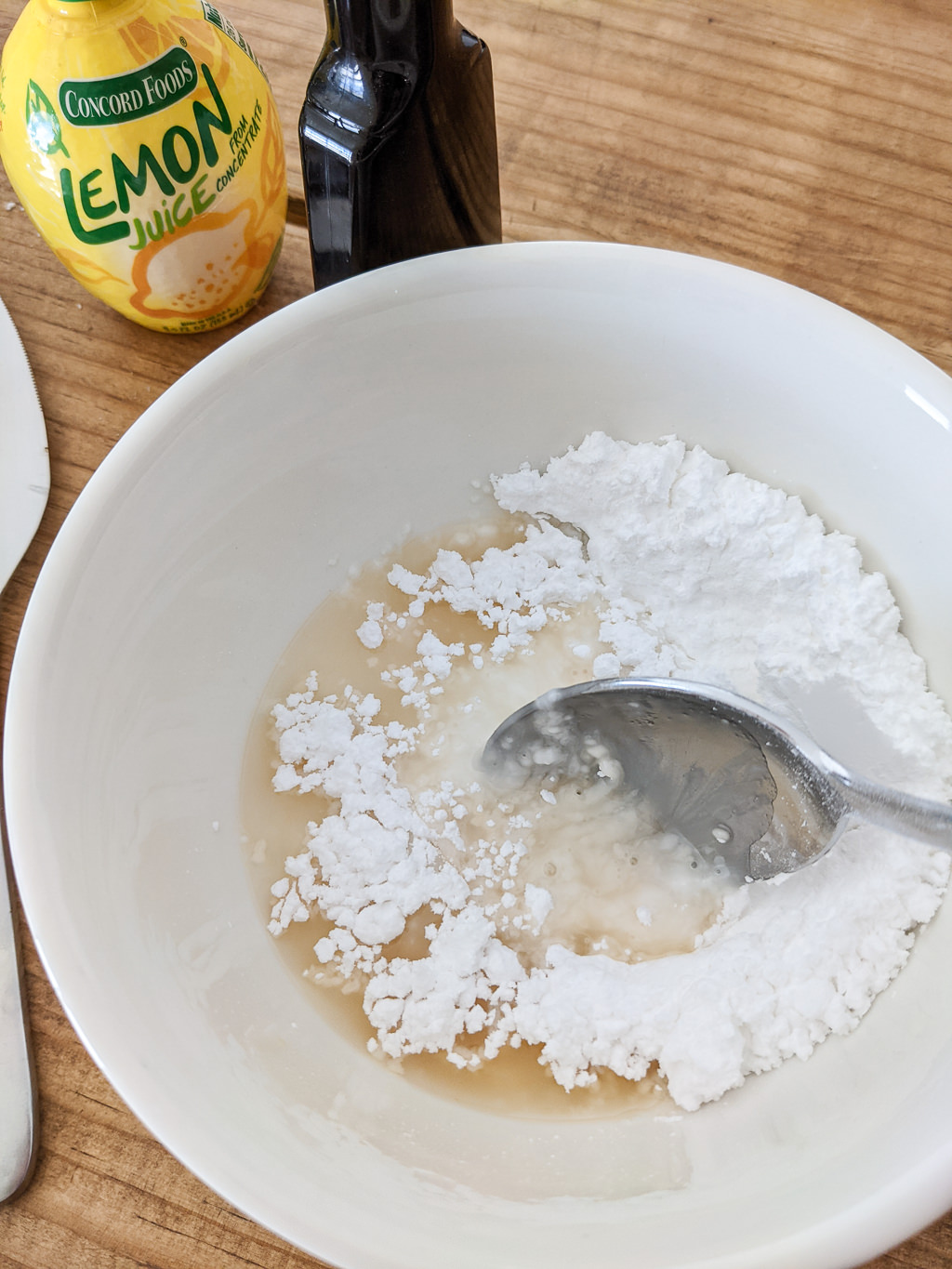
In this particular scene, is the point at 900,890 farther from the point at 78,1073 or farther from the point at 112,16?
the point at 112,16

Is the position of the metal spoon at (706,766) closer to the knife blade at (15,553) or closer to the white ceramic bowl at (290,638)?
the white ceramic bowl at (290,638)

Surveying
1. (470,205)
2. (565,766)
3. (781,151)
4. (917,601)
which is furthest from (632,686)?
(781,151)

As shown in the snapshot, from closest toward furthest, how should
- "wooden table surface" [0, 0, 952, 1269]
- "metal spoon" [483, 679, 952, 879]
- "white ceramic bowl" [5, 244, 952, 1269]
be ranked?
"white ceramic bowl" [5, 244, 952, 1269] → "metal spoon" [483, 679, 952, 879] → "wooden table surface" [0, 0, 952, 1269]

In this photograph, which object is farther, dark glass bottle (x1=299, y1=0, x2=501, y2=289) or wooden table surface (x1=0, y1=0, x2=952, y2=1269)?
wooden table surface (x1=0, y1=0, x2=952, y2=1269)

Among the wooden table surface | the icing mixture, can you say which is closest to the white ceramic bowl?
the icing mixture

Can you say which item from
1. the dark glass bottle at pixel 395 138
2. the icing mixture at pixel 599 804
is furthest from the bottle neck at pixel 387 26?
the icing mixture at pixel 599 804

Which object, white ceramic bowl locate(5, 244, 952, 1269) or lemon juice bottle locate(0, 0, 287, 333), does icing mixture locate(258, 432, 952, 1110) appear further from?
lemon juice bottle locate(0, 0, 287, 333)
